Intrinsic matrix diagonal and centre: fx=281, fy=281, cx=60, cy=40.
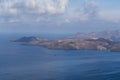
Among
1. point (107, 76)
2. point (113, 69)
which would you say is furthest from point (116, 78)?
point (113, 69)

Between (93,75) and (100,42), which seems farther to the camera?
(100,42)

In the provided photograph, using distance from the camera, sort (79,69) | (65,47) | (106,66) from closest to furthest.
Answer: (79,69)
(106,66)
(65,47)

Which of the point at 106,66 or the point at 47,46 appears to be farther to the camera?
the point at 47,46

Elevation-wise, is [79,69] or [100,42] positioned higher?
[100,42]

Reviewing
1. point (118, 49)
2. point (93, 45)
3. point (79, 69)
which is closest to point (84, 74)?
point (79, 69)

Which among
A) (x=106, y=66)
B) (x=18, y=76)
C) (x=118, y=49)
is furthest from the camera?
(x=118, y=49)

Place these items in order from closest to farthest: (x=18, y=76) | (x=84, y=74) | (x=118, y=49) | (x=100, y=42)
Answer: (x=18, y=76) < (x=84, y=74) < (x=118, y=49) < (x=100, y=42)

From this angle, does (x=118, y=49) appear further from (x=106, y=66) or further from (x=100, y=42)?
(x=106, y=66)

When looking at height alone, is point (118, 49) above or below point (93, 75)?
above

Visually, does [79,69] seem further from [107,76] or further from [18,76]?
[18,76]

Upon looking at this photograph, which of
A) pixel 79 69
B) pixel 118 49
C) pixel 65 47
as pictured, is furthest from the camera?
pixel 65 47
